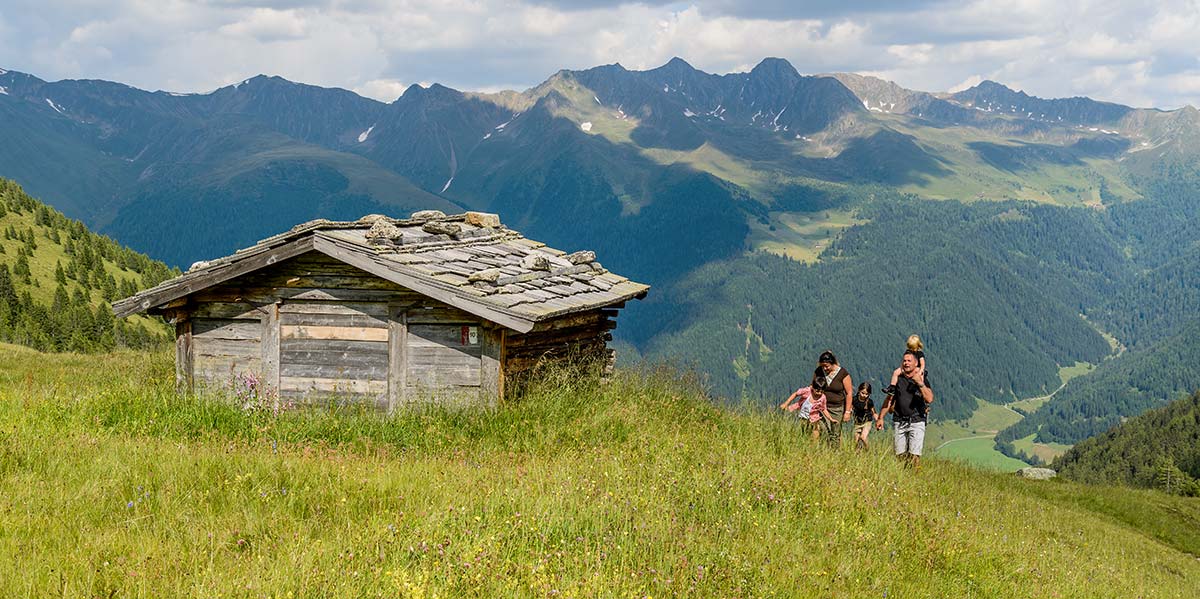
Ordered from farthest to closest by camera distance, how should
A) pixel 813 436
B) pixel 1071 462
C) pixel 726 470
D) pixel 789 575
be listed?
pixel 1071 462, pixel 813 436, pixel 726 470, pixel 789 575

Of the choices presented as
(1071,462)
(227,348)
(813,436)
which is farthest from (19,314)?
(1071,462)

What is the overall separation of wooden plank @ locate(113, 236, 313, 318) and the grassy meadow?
207 centimetres

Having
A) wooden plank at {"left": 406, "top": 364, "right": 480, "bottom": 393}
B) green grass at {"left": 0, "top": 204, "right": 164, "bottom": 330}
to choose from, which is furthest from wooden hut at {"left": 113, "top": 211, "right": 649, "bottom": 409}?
green grass at {"left": 0, "top": 204, "right": 164, "bottom": 330}

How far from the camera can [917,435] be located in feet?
43.7

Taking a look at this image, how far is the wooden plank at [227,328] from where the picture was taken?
1399 centimetres

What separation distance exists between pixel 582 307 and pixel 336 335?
3848 millimetres

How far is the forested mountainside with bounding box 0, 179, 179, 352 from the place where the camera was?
208 ft

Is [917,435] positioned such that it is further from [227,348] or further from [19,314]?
[19,314]

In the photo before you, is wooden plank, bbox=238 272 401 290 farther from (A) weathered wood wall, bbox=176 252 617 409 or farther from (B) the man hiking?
(B) the man hiking

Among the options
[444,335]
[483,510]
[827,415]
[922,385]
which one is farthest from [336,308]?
[922,385]

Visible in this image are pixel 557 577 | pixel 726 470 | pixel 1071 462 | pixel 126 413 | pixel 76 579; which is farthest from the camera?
pixel 1071 462

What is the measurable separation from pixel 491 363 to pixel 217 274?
4511 mm

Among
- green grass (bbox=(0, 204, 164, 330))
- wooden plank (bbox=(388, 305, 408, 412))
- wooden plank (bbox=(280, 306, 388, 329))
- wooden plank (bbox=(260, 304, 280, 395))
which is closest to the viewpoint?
wooden plank (bbox=(388, 305, 408, 412))

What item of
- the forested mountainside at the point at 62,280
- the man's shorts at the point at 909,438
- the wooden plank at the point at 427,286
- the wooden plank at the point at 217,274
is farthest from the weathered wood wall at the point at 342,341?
the forested mountainside at the point at 62,280
